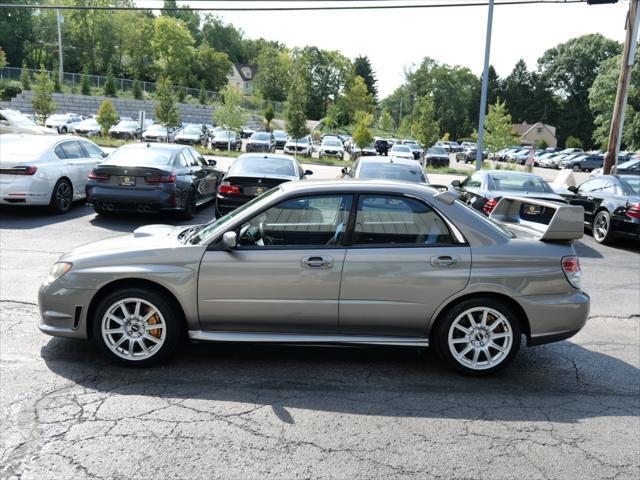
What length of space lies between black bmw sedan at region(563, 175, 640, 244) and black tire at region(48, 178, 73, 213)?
10665 millimetres

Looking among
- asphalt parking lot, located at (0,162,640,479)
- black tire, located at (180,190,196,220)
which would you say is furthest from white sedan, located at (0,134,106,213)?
asphalt parking lot, located at (0,162,640,479)

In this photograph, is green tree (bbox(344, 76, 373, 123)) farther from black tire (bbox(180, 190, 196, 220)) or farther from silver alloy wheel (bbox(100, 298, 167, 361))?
silver alloy wheel (bbox(100, 298, 167, 361))

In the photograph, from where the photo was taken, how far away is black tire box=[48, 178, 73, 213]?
11547mm

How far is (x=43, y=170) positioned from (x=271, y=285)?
8.38 meters

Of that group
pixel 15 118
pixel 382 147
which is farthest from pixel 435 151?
pixel 15 118

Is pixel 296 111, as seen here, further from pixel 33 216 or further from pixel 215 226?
pixel 215 226

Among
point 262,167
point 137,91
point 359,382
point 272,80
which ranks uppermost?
point 272,80

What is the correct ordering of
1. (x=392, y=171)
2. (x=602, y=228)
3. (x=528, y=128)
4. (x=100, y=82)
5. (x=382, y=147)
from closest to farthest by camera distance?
(x=392, y=171)
(x=602, y=228)
(x=382, y=147)
(x=100, y=82)
(x=528, y=128)

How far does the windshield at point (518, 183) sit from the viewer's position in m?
12.0

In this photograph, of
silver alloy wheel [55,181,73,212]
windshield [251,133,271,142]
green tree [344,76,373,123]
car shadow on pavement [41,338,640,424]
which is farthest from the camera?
green tree [344,76,373,123]

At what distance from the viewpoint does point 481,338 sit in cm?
475

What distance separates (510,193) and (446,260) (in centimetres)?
759

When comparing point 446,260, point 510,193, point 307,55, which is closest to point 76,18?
point 307,55

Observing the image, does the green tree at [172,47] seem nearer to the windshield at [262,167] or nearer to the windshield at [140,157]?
the windshield at [140,157]
